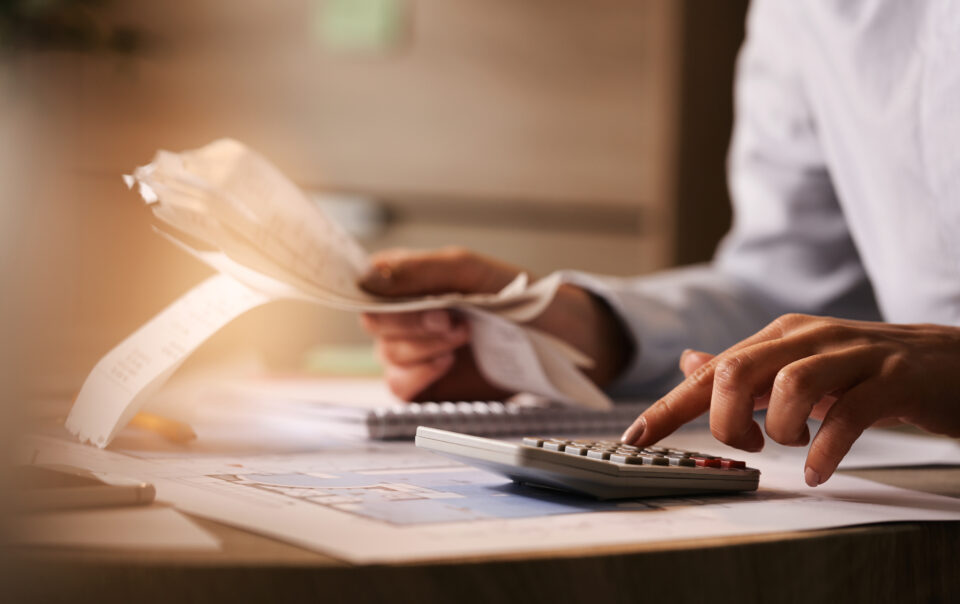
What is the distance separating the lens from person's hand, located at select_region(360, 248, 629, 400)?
727 mm

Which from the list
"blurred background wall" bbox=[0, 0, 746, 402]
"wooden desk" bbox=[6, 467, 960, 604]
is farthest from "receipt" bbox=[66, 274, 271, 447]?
"blurred background wall" bbox=[0, 0, 746, 402]

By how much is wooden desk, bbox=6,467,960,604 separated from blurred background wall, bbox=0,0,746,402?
3.99 feet

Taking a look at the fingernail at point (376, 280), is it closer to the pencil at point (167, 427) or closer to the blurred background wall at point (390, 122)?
the pencil at point (167, 427)

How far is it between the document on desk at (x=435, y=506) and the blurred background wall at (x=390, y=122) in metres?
1.02

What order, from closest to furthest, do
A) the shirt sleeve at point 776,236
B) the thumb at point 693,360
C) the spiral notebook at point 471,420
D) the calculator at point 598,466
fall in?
1. the calculator at point 598,466
2. the thumb at point 693,360
3. the spiral notebook at point 471,420
4. the shirt sleeve at point 776,236

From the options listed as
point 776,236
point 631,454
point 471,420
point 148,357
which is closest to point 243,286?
point 148,357

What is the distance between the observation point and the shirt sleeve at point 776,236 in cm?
93

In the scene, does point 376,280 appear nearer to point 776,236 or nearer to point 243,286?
point 243,286

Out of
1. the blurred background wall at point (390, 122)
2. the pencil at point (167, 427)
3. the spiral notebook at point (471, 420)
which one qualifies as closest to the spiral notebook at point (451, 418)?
the spiral notebook at point (471, 420)

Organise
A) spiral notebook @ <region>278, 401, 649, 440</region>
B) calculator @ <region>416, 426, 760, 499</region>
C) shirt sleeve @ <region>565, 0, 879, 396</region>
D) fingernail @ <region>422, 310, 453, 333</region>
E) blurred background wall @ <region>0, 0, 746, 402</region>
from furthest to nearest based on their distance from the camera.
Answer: blurred background wall @ <region>0, 0, 746, 402</region> < shirt sleeve @ <region>565, 0, 879, 396</region> < fingernail @ <region>422, 310, 453, 333</region> < spiral notebook @ <region>278, 401, 649, 440</region> < calculator @ <region>416, 426, 760, 499</region>

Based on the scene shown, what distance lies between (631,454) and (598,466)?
27 millimetres

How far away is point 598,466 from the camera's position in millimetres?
376

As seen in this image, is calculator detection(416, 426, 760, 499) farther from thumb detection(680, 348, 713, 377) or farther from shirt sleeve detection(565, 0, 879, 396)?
shirt sleeve detection(565, 0, 879, 396)

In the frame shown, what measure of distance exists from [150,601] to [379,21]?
1.81m
